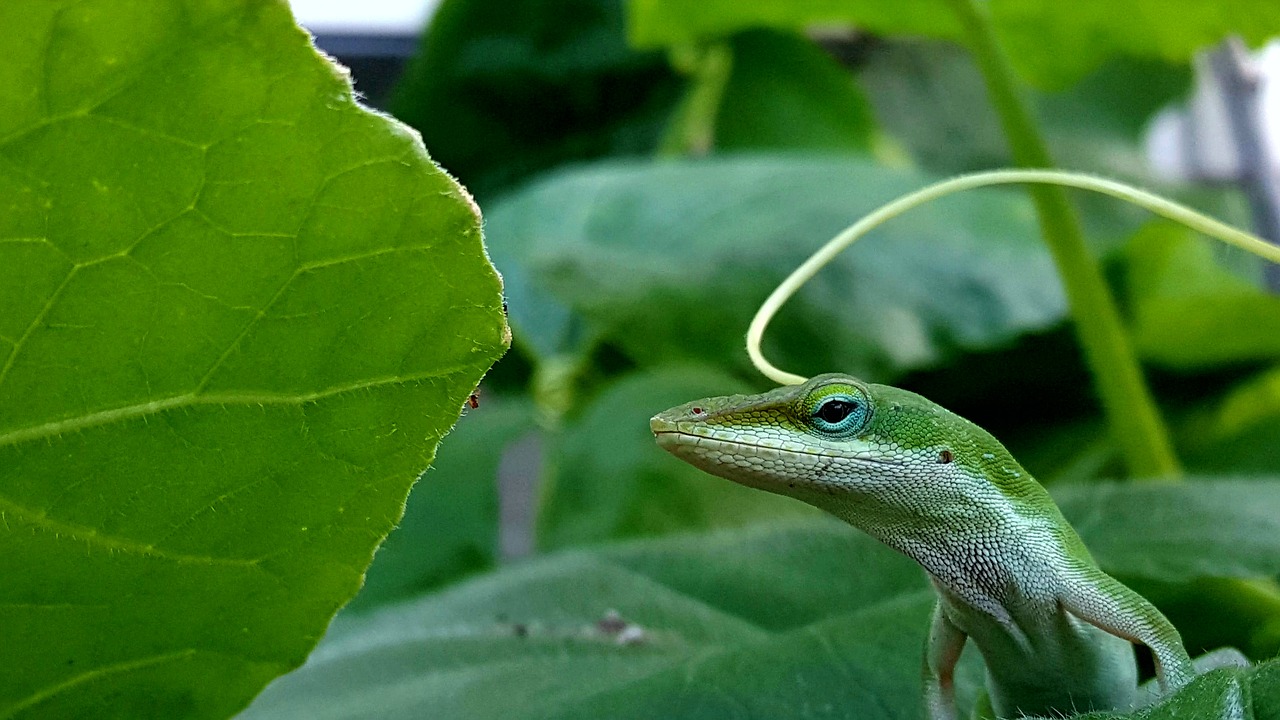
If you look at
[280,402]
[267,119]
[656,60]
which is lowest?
[656,60]

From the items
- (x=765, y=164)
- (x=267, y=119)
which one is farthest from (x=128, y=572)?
(x=765, y=164)

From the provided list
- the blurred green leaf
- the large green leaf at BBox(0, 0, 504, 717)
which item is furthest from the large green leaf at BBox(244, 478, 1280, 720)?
the blurred green leaf

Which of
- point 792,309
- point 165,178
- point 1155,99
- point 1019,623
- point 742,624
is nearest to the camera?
point 165,178

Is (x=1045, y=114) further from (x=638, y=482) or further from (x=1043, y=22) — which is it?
(x=638, y=482)

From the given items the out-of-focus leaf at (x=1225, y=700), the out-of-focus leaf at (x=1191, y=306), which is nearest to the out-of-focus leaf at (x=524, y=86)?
the out-of-focus leaf at (x=1191, y=306)

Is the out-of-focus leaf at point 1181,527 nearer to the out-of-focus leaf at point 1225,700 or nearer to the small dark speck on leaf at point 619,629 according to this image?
the out-of-focus leaf at point 1225,700

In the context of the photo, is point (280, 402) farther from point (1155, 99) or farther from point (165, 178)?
point (1155, 99)

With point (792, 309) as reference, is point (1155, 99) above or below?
above

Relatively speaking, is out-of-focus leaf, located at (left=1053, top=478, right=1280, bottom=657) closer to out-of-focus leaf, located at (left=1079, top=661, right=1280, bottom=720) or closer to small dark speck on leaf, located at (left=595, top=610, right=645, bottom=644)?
out-of-focus leaf, located at (left=1079, top=661, right=1280, bottom=720)
